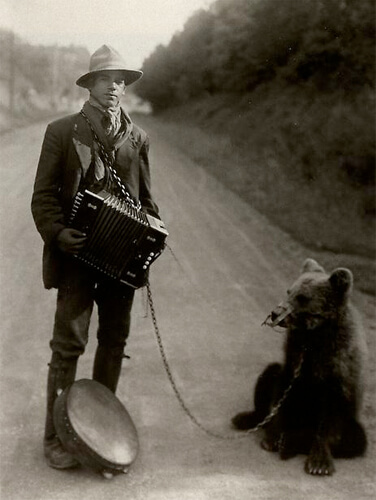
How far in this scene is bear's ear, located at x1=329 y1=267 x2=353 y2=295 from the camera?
15.6 feet

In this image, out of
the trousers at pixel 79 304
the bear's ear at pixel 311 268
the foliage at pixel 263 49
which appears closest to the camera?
the trousers at pixel 79 304

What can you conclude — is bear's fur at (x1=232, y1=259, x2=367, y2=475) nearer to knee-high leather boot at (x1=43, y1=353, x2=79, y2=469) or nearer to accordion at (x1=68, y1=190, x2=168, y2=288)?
accordion at (x1=68, y1=190, x2=168, y2=288)

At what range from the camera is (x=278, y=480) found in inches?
178

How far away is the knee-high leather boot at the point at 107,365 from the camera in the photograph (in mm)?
4703

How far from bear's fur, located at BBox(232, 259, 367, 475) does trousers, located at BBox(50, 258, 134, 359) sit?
3.55 feet

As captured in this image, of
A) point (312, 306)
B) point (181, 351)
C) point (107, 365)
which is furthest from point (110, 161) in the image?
point (181, 351)

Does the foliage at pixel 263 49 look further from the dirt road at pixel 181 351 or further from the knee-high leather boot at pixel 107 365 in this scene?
the knee-high leather boot at pixel 107 365

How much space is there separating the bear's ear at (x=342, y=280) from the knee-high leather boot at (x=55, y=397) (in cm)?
181

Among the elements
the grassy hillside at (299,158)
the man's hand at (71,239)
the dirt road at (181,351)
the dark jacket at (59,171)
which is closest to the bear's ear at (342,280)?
the dirt road at (181,351)

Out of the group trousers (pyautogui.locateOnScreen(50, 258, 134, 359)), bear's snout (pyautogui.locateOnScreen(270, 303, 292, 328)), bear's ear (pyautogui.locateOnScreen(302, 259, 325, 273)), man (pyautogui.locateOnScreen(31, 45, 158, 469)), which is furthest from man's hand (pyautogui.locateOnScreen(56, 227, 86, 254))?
bear's ear (pyautogui.locateOnScreen(302, 259, 325, 273))

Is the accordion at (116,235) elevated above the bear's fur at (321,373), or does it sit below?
above

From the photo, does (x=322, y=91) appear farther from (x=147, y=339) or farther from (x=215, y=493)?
(x=215, y=493)

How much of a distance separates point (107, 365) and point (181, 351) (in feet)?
6.00

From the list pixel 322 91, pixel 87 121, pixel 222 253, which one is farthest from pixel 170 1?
pixel 322 91
